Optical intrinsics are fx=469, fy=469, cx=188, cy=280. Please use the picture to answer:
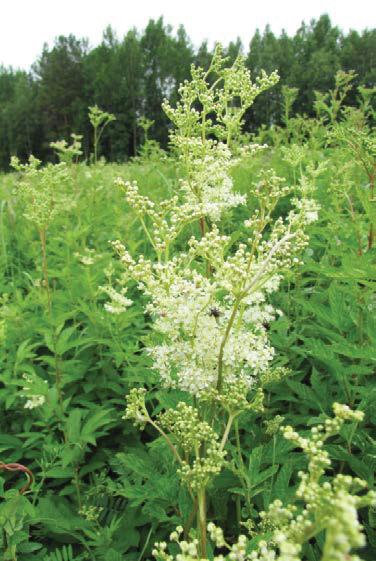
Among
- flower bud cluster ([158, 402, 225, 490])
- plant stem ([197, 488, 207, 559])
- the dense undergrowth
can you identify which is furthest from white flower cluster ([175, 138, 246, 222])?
plant stem ([197, 488, 207, 559])

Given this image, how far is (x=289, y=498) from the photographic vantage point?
198 centimetres

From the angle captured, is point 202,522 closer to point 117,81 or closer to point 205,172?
point 205,172

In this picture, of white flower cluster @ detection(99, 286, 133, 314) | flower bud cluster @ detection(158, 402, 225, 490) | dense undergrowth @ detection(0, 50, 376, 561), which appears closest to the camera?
flower bud cluster @ detection(158, 402, 225, 490)

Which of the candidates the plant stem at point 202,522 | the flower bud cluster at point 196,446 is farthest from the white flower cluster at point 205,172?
the plant stem at point 202,522

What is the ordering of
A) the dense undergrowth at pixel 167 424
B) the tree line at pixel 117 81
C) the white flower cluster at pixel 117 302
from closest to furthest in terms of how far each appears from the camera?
the dense undergrowth at pixel 167 424 → the white flower cluster at pixel 117 302 → the tree line at pixel 117 81

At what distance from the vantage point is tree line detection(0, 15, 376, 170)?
140 feet

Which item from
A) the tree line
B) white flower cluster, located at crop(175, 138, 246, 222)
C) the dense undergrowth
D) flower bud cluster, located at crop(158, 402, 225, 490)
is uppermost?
the tree line

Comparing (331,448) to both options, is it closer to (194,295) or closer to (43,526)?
(194,295)

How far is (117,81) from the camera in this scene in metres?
53.4

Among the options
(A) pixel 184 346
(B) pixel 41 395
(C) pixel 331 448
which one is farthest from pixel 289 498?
(B) pixel 41 395

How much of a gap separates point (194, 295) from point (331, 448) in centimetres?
115

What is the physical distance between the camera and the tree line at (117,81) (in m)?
42.7

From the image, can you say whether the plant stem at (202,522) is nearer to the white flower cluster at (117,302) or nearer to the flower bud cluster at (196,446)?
the flower bud cluster at (196,446)

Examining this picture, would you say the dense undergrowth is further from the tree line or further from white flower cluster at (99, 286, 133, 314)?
the tree line
